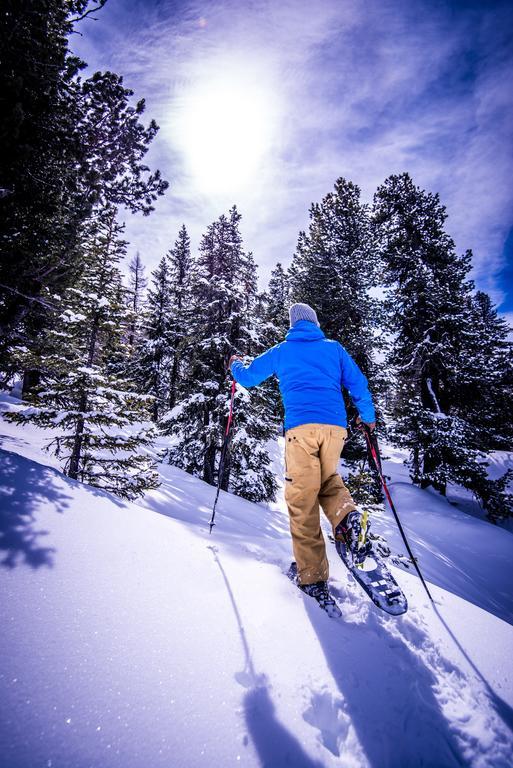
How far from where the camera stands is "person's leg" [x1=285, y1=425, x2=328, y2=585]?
278 cm

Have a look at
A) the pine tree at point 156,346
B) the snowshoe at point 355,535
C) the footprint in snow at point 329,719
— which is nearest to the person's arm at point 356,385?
the snowshoe at point 355,535

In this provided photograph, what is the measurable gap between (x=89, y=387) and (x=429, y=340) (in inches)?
522

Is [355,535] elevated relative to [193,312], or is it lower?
lower

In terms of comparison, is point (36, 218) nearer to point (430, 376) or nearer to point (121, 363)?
point (430, 376)

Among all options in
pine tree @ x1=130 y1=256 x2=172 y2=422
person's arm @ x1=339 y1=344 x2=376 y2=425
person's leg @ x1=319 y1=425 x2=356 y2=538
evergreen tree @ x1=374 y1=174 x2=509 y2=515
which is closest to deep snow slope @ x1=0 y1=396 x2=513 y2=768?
person's leg @ x1=319 y1=425 x2=356 y2=538

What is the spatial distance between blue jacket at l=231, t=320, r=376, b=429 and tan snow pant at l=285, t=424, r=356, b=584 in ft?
0.51

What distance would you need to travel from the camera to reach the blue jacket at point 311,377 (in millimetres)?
3168

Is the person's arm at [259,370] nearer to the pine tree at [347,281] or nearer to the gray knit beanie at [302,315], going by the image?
the gray knit beanie at [302,315]

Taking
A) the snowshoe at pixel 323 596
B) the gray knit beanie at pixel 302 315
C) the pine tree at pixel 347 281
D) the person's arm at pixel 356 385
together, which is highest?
the pine tree at pixel 347 281

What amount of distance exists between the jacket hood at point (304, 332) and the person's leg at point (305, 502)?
1070 mm

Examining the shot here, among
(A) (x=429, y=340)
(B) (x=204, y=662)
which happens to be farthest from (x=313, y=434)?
(A) (x=429, y=340)

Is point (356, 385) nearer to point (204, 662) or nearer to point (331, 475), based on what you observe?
point (331, 475)

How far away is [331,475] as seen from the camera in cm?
314

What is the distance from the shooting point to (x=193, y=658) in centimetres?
162
